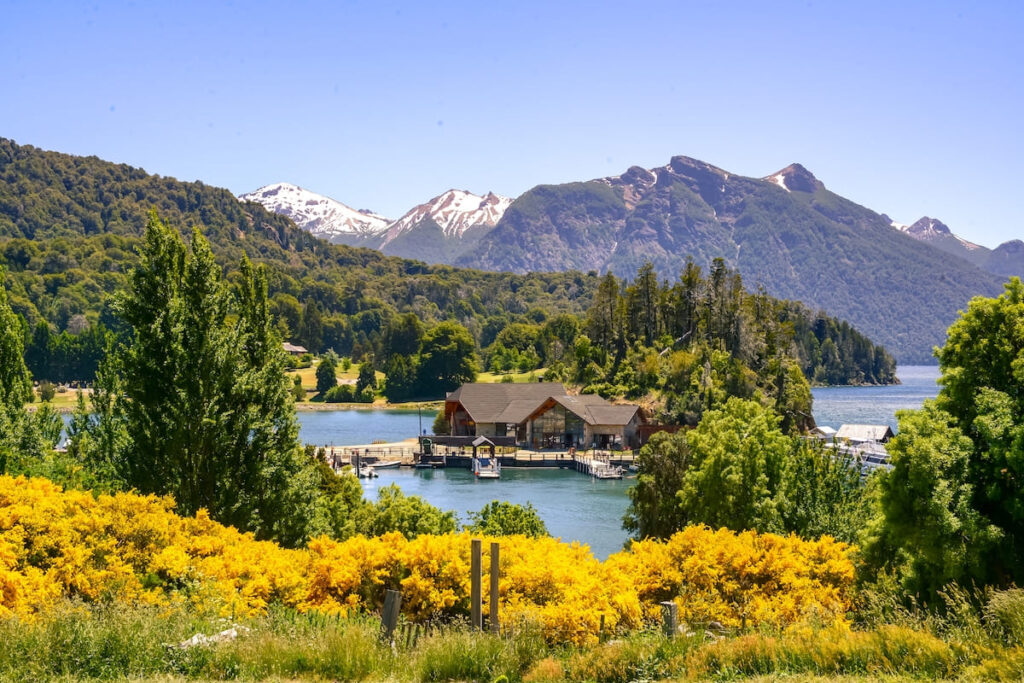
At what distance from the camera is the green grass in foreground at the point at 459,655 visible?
30.3 ft

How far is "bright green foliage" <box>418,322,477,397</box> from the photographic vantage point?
120 meters

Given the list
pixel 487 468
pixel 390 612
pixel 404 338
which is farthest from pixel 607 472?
pixel 404 338

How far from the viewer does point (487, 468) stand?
197 feet

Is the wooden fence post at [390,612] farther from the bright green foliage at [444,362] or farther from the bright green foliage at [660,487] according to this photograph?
the bright green foliage at [444,362]

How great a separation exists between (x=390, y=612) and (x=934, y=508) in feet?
28.6

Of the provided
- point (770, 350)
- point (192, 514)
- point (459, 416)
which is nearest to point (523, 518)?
point (192, 514)

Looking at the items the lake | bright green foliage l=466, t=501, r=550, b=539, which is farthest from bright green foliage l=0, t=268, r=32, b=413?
bright green foliage l=466, t=501, r=550, b=539

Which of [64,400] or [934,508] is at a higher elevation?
[934,508]

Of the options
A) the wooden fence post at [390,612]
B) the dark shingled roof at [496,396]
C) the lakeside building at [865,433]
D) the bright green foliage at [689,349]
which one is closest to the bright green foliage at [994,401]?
the wooden fence post at [390,612]

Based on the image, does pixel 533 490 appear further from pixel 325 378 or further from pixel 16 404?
pixel 325 378

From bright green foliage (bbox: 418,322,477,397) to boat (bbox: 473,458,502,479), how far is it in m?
57.1

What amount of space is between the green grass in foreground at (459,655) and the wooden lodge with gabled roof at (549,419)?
58644 millimetres

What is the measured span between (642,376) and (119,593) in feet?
234

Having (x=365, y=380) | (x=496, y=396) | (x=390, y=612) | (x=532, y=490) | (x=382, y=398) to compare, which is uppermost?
(x=365, y=380)
